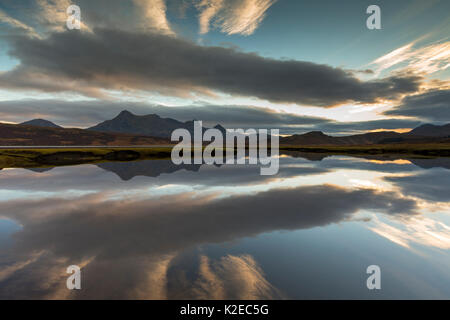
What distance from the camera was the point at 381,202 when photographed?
18328mm

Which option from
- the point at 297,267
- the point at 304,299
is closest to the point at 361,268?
the point at 297,267

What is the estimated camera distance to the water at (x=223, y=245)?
24.0 feet

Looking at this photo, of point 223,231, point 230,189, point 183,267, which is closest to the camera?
point 183,267

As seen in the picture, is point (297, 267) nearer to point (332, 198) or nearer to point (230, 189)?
point (332, 198)

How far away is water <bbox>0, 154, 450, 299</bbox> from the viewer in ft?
24.0

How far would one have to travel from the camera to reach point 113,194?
67.3 ft

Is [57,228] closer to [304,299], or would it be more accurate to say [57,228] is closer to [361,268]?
[304,299]

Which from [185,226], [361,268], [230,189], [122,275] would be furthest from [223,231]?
[230,189]

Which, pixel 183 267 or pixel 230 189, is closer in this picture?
pixel 183 267

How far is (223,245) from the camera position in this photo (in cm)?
1050

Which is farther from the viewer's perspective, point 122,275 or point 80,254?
point 80,254
